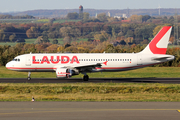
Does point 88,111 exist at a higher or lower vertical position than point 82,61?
lower

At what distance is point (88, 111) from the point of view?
20125 mm

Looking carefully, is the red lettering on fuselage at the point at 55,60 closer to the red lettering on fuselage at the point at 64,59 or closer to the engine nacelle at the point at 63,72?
the red lettering on fuselage at the point at 64,59

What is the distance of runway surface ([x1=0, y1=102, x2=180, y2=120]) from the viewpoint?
18453 mm

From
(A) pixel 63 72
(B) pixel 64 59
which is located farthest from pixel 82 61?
(A) pixel 63 72

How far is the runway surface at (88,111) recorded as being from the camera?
60.5ft

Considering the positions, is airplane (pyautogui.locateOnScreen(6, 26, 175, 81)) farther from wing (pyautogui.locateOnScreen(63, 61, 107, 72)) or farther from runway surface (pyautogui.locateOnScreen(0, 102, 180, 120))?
runway surface (pyautogui.locateOnScreen(0, 102, 180, 120))

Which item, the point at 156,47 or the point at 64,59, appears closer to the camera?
the point at 64,59

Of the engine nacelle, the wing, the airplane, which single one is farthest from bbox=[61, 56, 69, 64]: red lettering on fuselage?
the engine nacelle

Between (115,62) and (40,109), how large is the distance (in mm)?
24022

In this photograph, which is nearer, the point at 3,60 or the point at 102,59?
the point at 102,59

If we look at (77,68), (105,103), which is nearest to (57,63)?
(77,68)

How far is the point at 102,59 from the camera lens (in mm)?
43344

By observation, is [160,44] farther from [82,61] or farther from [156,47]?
[82,61]

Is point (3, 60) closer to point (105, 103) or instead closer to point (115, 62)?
point (115, 62)
